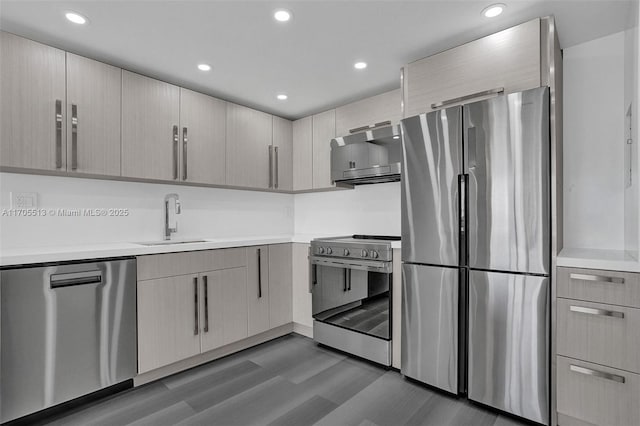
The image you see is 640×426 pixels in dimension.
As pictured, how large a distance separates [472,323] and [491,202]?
2.45 feet

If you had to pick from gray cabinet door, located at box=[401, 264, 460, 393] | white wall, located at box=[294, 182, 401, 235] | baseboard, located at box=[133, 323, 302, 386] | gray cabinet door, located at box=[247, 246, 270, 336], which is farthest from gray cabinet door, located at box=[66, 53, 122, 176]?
gray cabinet door, located at box=[401, 264, 460, 393]

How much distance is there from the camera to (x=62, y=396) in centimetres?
185

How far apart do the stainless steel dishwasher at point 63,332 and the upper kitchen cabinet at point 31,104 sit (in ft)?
2.39

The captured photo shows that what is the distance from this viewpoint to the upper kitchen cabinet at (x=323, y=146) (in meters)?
3.27

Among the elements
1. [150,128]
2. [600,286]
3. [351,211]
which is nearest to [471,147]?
[600,286]

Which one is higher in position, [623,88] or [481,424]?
[623,88]

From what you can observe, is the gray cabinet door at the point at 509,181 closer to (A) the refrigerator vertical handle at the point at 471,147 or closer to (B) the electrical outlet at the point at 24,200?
(A) the refrigerator vertical handle at the point at 471,147

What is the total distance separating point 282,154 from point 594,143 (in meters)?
2.66

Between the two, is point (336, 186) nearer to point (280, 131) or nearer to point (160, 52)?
point (280, 131)

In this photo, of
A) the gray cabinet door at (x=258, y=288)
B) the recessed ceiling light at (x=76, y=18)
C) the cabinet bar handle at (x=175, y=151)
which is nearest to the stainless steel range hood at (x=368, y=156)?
the gray cabinet door at (x=258, y=288)

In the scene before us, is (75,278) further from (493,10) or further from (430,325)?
(493,10)

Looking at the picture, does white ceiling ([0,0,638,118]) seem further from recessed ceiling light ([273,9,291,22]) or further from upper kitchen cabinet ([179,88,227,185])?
upper kitchen cabinet ([179,88,227,185])

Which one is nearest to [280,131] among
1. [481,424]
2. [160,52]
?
[160,52]

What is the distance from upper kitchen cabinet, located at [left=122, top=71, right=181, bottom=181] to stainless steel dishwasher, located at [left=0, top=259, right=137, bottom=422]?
2.60ft
